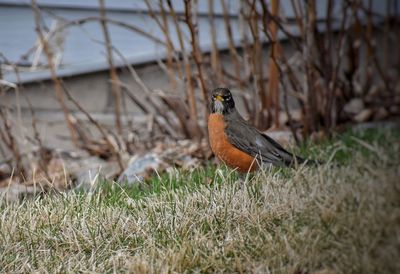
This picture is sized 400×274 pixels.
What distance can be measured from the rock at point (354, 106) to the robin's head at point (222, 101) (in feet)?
6.55

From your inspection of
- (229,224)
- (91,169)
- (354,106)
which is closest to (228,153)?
(229,224)

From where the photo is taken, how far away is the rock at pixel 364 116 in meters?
6.09

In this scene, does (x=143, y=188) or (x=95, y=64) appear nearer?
(x=143, y=188)

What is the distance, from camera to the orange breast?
172 inches

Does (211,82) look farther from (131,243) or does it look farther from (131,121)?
(131,243)

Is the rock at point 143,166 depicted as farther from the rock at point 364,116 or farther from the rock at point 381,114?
the rock at point 381,114

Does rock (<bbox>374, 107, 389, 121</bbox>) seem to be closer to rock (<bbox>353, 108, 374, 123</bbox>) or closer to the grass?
rock (<bbox>353, 108, 374, 123</bbox>)

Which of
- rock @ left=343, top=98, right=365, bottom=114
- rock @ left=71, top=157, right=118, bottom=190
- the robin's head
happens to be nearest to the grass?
the robin's head

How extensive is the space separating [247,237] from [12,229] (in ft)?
3.78

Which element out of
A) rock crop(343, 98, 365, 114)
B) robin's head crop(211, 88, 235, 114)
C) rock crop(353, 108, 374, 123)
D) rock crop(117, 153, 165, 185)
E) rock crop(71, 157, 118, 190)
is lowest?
rock crop(71, 157, 118, 190)

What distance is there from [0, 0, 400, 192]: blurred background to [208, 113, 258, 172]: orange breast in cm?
84

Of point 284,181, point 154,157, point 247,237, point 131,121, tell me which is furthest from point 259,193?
point 131,121

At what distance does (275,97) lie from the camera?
6043mm

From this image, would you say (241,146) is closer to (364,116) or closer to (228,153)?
(228,153)
